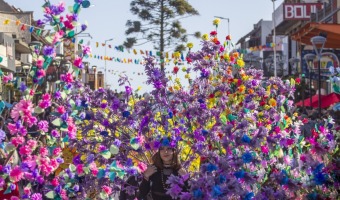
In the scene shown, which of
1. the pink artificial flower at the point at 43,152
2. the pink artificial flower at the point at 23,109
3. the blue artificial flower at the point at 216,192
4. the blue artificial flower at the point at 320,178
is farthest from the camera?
the pink artificial flower at the point at 43,152

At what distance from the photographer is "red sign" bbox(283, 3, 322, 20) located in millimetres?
60956

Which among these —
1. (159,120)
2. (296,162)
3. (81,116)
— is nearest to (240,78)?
(159,120)

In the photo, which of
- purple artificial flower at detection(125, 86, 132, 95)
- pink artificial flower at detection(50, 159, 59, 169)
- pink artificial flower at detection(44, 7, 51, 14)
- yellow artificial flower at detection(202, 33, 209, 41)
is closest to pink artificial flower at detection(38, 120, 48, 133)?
pink artificial flower at detection(50, 159, 59, 169)

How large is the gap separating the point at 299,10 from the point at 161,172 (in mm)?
56085

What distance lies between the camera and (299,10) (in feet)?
205

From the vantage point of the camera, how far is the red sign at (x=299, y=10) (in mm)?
60956

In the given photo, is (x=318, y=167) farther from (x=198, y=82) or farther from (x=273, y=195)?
(x=198, y=82)

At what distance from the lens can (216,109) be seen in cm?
1083

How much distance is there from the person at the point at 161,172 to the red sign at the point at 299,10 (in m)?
52.8

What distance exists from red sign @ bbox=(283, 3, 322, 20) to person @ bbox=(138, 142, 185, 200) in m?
52.8

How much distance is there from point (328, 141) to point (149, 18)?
50.3m

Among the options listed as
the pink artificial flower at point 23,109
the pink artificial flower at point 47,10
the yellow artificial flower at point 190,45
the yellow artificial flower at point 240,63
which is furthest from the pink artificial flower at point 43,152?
the yellow artificial flower at point 240,63

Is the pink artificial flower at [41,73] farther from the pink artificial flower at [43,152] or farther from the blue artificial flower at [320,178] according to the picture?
the blue artificial flower at [320,178]

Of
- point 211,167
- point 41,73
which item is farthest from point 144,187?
point 211,167
